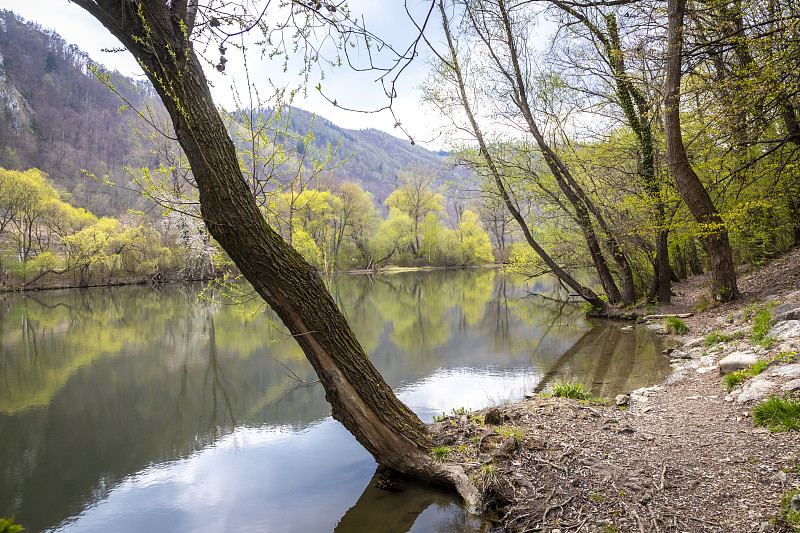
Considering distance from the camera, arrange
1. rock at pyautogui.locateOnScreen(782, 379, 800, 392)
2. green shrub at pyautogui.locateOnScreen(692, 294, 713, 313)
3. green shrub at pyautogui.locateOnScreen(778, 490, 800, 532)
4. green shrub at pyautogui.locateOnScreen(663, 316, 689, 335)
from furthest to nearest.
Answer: green shrub at pyautogui.locateOnScreen(692, 294, 713, 313) < green shrub at pyautogui.locateOnScreen(663, 316, 689, 335) < rock at pyautogui.locateOnScreen(782, 379, 800, 392) < green shrub at pyautogui.locateOnScreen(778, 490, 800, 532)

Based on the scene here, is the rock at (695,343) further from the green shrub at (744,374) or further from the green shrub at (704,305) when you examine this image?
the green shrub at (744,374)

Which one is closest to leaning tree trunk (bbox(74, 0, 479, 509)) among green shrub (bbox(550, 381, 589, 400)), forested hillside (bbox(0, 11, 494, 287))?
forested hillside (bbox(0, 11, 494, 287))

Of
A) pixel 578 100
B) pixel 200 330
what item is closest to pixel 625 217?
pixel 578 100

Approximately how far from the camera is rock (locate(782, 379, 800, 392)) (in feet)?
13.0

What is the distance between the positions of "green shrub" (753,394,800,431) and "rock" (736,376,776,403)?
29cm

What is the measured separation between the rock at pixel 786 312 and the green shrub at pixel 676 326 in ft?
10.7

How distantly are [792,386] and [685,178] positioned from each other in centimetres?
565

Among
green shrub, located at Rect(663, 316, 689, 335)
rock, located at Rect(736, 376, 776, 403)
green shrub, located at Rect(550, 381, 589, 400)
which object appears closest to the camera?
rock, located at Rect(736, 376, 776, 403)

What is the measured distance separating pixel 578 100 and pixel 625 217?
3604mm

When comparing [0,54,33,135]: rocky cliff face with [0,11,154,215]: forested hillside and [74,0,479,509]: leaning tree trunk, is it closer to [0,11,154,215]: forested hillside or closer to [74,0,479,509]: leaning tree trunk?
[0,11,154,215]: forested hillside

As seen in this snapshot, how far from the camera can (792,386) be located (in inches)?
158

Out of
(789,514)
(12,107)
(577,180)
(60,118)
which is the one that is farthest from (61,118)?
(789,514)

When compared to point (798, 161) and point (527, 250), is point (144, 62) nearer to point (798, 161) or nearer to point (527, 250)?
point (798, 161)

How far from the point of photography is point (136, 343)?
14.2 metres
